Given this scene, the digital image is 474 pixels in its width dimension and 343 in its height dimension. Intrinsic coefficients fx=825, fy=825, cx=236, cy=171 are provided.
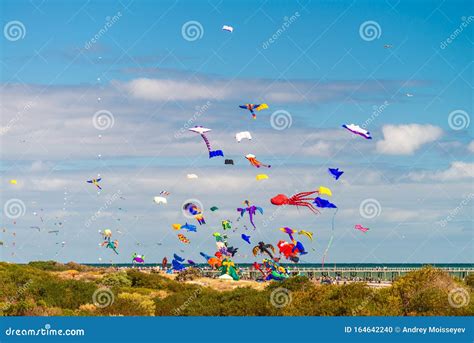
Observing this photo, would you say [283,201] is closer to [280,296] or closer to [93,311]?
[280,296]

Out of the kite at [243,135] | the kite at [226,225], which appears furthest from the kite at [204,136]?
the kite at [226,225]

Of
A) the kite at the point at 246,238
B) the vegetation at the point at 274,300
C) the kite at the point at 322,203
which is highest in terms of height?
the kite at the point at 246,238

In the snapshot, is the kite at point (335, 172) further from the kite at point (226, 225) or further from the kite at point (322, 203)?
the kite at point (226, 225)

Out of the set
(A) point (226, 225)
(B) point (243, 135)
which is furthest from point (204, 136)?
(A) point (226, 225)

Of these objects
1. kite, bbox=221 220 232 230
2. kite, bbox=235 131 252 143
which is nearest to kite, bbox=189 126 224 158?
kite, bbox=235 131 252 143

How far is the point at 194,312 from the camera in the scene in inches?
1978

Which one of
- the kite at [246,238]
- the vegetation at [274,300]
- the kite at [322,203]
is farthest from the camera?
the kite at [246,238]

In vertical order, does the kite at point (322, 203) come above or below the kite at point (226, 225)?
below

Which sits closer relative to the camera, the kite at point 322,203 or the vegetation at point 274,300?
the vegetation at point 274,300

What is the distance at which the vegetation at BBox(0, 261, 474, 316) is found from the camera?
44219 mm

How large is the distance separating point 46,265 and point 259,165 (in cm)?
5352

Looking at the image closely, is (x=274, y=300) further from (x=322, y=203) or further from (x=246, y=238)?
(x=246, y=238)

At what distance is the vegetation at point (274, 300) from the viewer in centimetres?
4422

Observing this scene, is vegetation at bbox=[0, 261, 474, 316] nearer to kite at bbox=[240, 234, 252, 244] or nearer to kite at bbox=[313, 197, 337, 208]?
kite at bbox=[313, 197, 337, 208]
